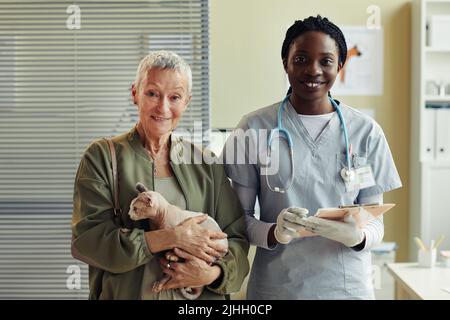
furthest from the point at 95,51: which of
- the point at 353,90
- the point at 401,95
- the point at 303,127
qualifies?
the point at 303,127

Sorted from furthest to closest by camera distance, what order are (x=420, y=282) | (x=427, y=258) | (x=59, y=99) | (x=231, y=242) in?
(x=59, y=99) < (x=427, y=258) < (x=420, y=282) < (x=231, y=242)

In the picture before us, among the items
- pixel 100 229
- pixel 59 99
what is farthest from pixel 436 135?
pixel 100 229

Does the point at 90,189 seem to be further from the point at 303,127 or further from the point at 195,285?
the point at 303,127

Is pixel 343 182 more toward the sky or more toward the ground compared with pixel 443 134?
more toward the ground

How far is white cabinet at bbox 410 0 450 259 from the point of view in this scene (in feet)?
12.3

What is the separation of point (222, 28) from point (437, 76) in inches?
56.9

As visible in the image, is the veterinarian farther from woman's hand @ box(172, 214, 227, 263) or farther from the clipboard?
woman's hand @ box(172, 214, 227, 263)

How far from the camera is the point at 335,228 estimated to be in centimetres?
151

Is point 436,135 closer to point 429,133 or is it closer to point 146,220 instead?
point 429,133

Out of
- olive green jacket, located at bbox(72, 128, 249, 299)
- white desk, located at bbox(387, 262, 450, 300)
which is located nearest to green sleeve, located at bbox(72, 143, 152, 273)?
olive green jacket, located at bbox(72, 128, 249, 299)

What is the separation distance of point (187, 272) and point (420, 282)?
135 cm

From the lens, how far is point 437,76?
3936 millimetres

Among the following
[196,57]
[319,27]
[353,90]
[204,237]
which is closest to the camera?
[204,237]

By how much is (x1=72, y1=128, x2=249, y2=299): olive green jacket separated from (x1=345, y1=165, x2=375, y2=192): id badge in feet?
1.04
